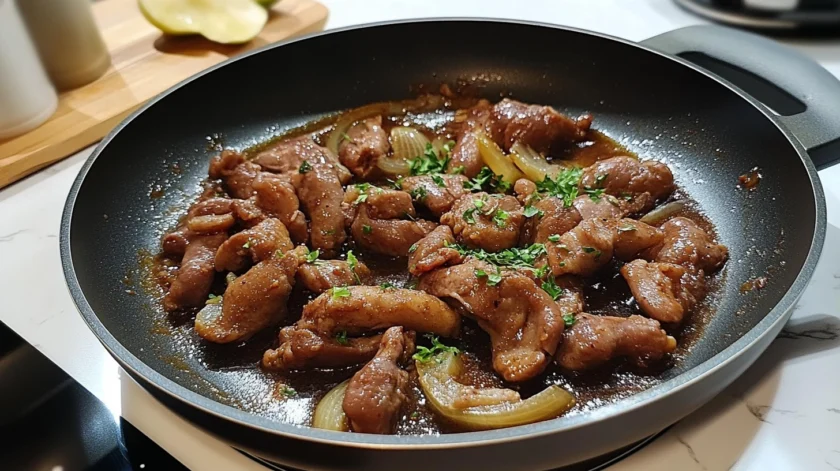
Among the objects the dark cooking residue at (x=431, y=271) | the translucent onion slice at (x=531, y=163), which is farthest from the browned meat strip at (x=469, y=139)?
the translucent onion slice at (x=531, y=163)

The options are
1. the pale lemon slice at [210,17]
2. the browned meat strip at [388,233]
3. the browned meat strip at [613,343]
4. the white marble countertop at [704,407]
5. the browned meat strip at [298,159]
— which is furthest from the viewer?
the pale lemon slice at [210,17]

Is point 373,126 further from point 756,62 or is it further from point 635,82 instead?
point 756,62

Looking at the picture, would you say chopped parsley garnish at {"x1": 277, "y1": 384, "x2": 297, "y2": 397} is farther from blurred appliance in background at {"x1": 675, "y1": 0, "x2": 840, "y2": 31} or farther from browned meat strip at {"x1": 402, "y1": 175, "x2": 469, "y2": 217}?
blurred appliance in background at {"x1": 675, "y1": 0, "x2": 840, "y2": 31}

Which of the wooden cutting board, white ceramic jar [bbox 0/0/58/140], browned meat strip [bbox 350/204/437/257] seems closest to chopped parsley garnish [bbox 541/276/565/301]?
browned meat strip [bbox 350/204/437/257]

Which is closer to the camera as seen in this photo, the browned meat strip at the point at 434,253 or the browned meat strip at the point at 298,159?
the browned meat strip at the point at 434,253

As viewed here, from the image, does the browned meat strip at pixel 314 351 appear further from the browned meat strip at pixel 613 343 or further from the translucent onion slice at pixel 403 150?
the translucent onion slice at pixel 403 150

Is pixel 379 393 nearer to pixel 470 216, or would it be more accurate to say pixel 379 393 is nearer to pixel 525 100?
pixel 470 216

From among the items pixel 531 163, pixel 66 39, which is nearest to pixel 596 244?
pixel 531 163
